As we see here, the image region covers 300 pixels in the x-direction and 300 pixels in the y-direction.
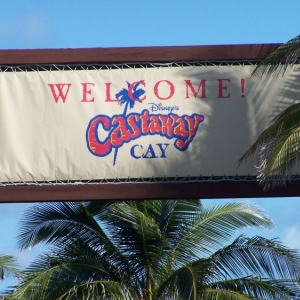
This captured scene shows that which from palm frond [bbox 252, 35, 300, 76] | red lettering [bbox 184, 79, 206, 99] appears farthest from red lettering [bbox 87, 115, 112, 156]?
palm frond [bbox 252, 35, 300, 76]

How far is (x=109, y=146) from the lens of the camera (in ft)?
39.0

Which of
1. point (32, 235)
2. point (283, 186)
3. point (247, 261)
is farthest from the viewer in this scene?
point (32, 235)

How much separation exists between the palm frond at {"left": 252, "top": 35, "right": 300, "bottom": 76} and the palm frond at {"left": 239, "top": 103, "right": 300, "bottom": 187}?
0.57 metres

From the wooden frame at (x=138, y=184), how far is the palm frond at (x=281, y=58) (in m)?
0.22

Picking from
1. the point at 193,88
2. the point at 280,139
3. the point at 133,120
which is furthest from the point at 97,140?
the point at 280,139

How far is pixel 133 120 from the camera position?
39.1 feet

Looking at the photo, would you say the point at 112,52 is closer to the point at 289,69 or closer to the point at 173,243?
the point at 289,69

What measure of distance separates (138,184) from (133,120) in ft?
2.79

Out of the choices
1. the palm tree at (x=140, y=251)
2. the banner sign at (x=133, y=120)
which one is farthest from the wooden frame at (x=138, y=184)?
the palm tree at (x=140, y=251)

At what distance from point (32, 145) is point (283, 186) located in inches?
127

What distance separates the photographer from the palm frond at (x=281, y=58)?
11727 millimetres

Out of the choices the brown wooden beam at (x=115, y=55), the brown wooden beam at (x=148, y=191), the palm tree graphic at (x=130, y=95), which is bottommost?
the brown wooden beam at (x=148, y=191)

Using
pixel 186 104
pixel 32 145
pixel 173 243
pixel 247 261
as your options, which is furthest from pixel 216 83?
pixel 173 243

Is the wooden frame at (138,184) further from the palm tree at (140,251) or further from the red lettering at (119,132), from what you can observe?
the palm tree at (140,251)
